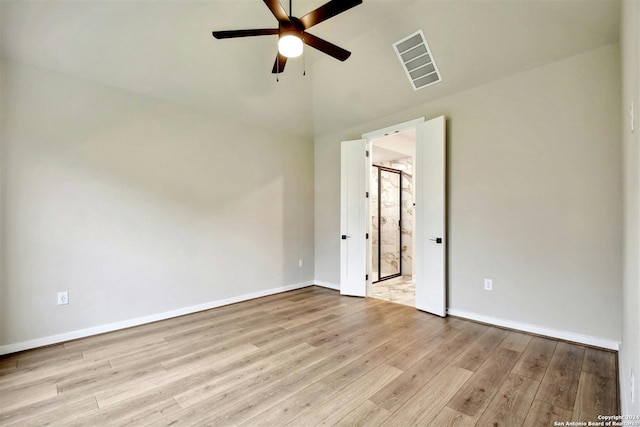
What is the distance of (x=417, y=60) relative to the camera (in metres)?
3.24

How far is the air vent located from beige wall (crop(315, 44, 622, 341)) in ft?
1.31

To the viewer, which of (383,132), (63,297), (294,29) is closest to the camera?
(294,29)

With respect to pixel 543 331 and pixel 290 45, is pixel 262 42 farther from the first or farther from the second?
pixel 543 331

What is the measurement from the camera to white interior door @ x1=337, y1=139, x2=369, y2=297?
14.4 feet

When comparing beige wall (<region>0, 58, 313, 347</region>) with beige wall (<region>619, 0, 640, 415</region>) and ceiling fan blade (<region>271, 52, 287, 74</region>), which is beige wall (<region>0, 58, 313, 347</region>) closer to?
ceiling fan blade (<region>271, 52, 287, 74</region>)

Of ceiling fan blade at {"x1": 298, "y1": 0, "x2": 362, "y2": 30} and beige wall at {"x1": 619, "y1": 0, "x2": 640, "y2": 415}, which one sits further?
ceiling fan blade at {"x1": 298, "y1": 0, "x2": 362, "y2": 30}

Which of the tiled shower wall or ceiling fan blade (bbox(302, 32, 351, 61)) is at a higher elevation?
ceiling fan blade (bbox(302, 32, 351, 61))

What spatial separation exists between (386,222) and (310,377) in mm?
4124

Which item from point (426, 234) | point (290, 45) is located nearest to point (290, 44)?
point (290, 45)

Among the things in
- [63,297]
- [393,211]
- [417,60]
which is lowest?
[63,297]

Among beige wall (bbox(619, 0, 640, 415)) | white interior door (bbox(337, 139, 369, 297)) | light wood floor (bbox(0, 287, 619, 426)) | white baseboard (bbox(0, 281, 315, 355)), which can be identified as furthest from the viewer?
white interior door (bbox(337, 139, 369, 297))

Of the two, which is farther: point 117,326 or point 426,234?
point 426,234

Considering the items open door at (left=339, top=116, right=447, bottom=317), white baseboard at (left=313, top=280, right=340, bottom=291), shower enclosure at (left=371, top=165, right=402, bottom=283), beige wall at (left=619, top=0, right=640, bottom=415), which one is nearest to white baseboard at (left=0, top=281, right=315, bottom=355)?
white baseboard at (left=313, top=280, right=340, bottom=291)

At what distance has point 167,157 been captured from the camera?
3480mm
